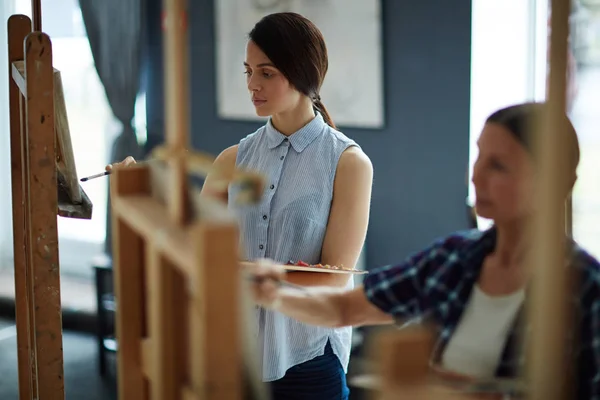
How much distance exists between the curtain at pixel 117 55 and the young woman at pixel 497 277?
11.5ft

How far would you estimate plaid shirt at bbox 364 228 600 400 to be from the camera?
879mm

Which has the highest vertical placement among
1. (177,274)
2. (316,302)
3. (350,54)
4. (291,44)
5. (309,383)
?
(350,54)

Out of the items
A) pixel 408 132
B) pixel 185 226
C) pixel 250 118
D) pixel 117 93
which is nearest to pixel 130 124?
pixel 117 93

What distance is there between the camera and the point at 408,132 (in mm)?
3754

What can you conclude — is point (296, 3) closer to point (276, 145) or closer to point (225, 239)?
point (276, 145)

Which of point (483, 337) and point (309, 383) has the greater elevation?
point (483, 337)

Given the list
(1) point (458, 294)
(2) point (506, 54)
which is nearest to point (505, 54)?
(2) point (506, 54)

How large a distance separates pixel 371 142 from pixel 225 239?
3.14 meters

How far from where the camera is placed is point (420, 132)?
3715mm

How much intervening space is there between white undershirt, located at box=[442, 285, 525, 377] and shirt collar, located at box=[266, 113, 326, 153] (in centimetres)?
95

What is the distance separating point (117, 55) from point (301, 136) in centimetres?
277

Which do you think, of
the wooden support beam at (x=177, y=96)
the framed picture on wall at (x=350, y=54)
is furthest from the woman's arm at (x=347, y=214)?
the framed picture on wall at (x=350, y=54)

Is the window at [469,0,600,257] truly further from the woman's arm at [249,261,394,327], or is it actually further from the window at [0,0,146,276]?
the woman's arm at [249,261,394,327]

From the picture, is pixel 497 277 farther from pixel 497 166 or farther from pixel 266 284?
pixel 266 284
